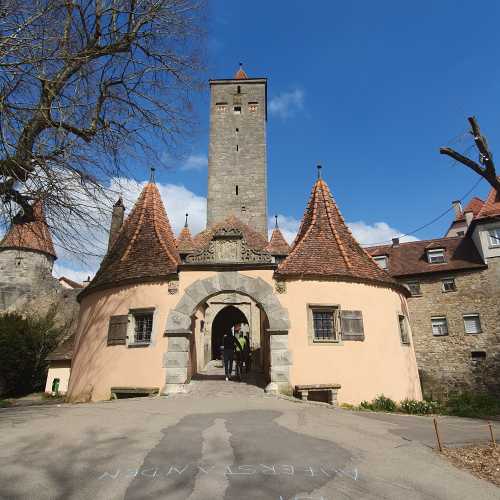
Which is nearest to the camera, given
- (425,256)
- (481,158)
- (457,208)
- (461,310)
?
(481,158)

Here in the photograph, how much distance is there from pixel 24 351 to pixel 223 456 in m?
22.5

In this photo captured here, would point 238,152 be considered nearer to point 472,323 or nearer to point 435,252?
point 435,252

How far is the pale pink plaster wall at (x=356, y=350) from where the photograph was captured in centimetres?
1033

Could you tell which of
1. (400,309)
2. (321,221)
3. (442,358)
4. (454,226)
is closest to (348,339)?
(400,309)

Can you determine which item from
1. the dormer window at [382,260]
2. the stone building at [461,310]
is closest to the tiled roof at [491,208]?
the stone building at [461,310]

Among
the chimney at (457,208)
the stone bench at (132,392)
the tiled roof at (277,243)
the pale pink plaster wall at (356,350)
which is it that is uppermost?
the chimney at (457,208)

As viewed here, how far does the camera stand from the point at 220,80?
30266 millimetres

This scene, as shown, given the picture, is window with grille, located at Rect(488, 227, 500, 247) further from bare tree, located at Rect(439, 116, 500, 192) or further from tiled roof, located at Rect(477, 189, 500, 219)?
bare tree, located at Rect(439, 116, 500, 192)

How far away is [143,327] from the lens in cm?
1111

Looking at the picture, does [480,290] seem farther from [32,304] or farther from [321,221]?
[32,304]

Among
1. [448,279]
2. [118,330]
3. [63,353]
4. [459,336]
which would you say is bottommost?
[63,353]

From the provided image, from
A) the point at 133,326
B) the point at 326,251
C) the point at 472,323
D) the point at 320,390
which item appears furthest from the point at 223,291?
the point at 472,323

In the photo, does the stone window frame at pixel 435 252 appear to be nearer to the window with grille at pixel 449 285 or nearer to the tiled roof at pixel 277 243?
the window with grille at pixel 449 285

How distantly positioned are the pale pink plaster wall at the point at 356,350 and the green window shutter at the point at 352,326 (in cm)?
15
